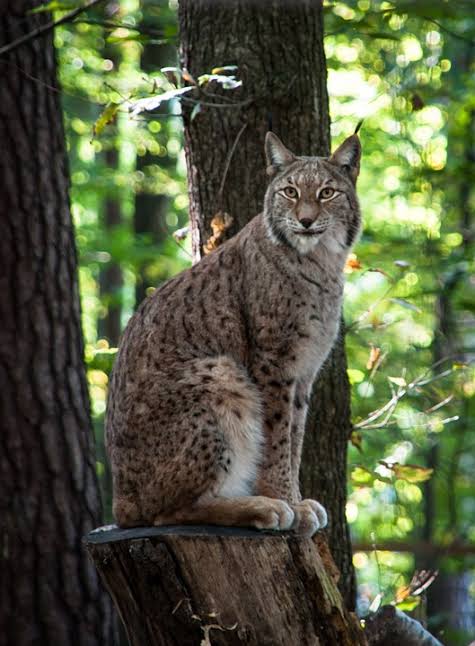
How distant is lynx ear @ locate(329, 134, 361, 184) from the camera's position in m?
4.44

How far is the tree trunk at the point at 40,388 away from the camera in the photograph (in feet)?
17.1

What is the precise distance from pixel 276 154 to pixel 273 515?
168cm

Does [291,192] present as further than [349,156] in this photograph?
No

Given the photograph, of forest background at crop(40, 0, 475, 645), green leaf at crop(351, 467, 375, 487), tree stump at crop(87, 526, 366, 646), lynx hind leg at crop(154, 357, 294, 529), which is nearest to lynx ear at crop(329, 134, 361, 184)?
forest background at crop(40, 0, 475, 645)

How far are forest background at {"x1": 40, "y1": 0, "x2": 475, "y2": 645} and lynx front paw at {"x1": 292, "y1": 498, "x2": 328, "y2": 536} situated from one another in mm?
931

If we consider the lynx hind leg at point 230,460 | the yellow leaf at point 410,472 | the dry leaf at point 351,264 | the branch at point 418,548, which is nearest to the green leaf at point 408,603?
the yellow leaf at point 410,472

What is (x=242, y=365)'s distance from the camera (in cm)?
427

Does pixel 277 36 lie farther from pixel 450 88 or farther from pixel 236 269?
pixel 450 88

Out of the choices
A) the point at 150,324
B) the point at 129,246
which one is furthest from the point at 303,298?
the point at 129,246

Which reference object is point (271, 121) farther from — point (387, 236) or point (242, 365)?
point (387, 236)

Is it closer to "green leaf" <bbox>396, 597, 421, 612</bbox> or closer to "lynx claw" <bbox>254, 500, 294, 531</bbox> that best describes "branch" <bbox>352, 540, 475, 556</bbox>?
"green leaf" <bbox>396, 597, 421, 612</bbox>

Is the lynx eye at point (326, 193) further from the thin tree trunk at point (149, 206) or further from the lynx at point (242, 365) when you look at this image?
the thin tree trunk at point (149, 206)

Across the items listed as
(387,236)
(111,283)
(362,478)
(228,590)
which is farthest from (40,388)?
(111,283)

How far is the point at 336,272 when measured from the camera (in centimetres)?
456
